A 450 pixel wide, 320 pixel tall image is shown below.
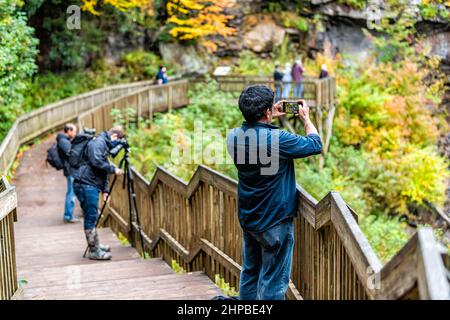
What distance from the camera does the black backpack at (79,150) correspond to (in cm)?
973

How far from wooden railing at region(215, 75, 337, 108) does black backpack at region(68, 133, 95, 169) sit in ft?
51.7

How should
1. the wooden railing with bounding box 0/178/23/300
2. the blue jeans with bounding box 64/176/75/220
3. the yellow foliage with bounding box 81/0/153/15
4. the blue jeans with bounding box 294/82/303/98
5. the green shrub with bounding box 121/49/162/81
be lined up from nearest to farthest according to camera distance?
the wooden railing with bounding box 0/178/23/300 → the blue jeans with bounding box 64/176/75/220 → the blue jeans with bounding box 294/82/303/98 → the yellow foliage with bounding box 81/0/153/15 → the green shrub with bounding box 121/49/162/81

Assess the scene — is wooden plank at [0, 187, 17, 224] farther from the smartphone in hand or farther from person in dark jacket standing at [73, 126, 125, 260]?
person in dark jacket standing at [73, 126, 125, 260]

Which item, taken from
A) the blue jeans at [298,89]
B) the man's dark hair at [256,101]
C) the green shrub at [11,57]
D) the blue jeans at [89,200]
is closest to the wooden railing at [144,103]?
the green shrub at [11,57]

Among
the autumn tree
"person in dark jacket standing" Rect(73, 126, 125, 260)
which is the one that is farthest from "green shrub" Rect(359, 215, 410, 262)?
the autumn tree

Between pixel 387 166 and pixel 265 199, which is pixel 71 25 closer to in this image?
pixel 387 166

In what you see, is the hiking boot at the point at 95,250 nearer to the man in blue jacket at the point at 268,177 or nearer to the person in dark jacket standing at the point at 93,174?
the person in dark jacket standing at the point at 93,174

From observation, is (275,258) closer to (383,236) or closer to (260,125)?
(260,125)

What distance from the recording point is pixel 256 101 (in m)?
4.89

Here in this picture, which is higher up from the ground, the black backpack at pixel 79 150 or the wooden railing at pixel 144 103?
the black backpack at pixel 79 150

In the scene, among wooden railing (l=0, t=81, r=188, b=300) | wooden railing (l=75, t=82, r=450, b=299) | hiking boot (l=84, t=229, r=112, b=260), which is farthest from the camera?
hiking boot (l=84, t=229, r=112, b=260)

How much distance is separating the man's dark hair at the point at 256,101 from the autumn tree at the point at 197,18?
26.3 meters

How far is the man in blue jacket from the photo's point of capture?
15.8ft

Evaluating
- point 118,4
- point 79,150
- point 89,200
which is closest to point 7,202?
point 89,200
